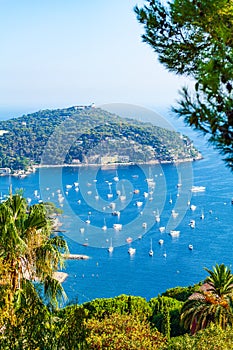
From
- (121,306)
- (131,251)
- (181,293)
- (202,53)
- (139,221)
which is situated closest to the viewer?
(202,53)

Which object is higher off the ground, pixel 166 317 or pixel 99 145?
pixel 99 145

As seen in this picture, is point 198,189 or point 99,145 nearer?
point 198,189

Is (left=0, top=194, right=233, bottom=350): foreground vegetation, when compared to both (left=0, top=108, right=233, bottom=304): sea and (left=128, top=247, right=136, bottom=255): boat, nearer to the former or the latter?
(left=0, top=108, right=233, bottom=304): sea

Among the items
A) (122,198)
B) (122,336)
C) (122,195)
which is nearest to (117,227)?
(122,198)

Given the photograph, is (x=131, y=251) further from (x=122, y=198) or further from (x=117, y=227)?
(x=122, y=198)

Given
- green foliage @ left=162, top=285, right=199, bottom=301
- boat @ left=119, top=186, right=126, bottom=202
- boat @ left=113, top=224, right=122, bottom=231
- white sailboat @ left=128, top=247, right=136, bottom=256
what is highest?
boat @ left=119, top=186, right=126, bottom=202

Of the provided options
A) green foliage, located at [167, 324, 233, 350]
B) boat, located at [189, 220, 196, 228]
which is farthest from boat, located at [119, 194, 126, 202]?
green foliage, located at [167, 324, 233, 350]

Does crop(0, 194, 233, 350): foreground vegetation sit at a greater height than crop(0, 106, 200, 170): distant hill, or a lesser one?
lesser
